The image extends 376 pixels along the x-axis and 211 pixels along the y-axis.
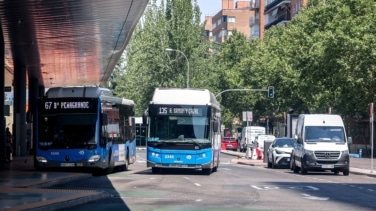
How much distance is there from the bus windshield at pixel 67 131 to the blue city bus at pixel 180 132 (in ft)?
7.26

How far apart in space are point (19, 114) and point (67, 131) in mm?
24154

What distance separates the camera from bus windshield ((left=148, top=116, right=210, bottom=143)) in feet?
112

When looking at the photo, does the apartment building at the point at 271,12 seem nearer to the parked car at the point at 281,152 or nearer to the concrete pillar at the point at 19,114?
the concrete pillar at the point at 19,114

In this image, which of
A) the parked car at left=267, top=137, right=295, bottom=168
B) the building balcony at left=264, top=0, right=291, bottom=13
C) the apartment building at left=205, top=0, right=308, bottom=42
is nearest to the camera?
the parked car at left=267, top=137, right=295, bottom=168

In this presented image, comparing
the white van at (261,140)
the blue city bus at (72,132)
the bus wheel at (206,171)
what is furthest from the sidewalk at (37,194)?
the white van at (261,140)

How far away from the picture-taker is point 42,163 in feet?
111

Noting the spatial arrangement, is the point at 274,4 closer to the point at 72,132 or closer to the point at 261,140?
the point at 261,140

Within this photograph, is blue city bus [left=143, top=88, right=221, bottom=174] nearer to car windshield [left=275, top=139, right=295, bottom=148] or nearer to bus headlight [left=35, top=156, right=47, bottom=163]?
bus headlight [left=35, top=156, right=47, bottom=163]

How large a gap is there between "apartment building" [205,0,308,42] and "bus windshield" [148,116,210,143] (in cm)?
5671

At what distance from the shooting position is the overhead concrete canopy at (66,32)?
3167cm

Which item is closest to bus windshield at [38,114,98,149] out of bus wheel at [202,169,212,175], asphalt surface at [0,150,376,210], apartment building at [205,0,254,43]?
asphalt surface at [0,150,376,210]

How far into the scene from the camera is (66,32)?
39500 millimetres

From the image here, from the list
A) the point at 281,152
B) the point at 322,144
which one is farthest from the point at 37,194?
the point at 281,152

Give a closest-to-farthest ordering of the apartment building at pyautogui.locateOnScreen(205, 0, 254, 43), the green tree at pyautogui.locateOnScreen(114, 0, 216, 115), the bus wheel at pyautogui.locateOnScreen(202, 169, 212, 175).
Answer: the bus wheel at pyautogui.locateOnScreen(202, 169, 212, 175)
the green tree at pyautogui.locateOnScreen(114, 0, 216, 115)
the apartment building at pyautogui.locateOnScreen(205, 0, 254, 43)
